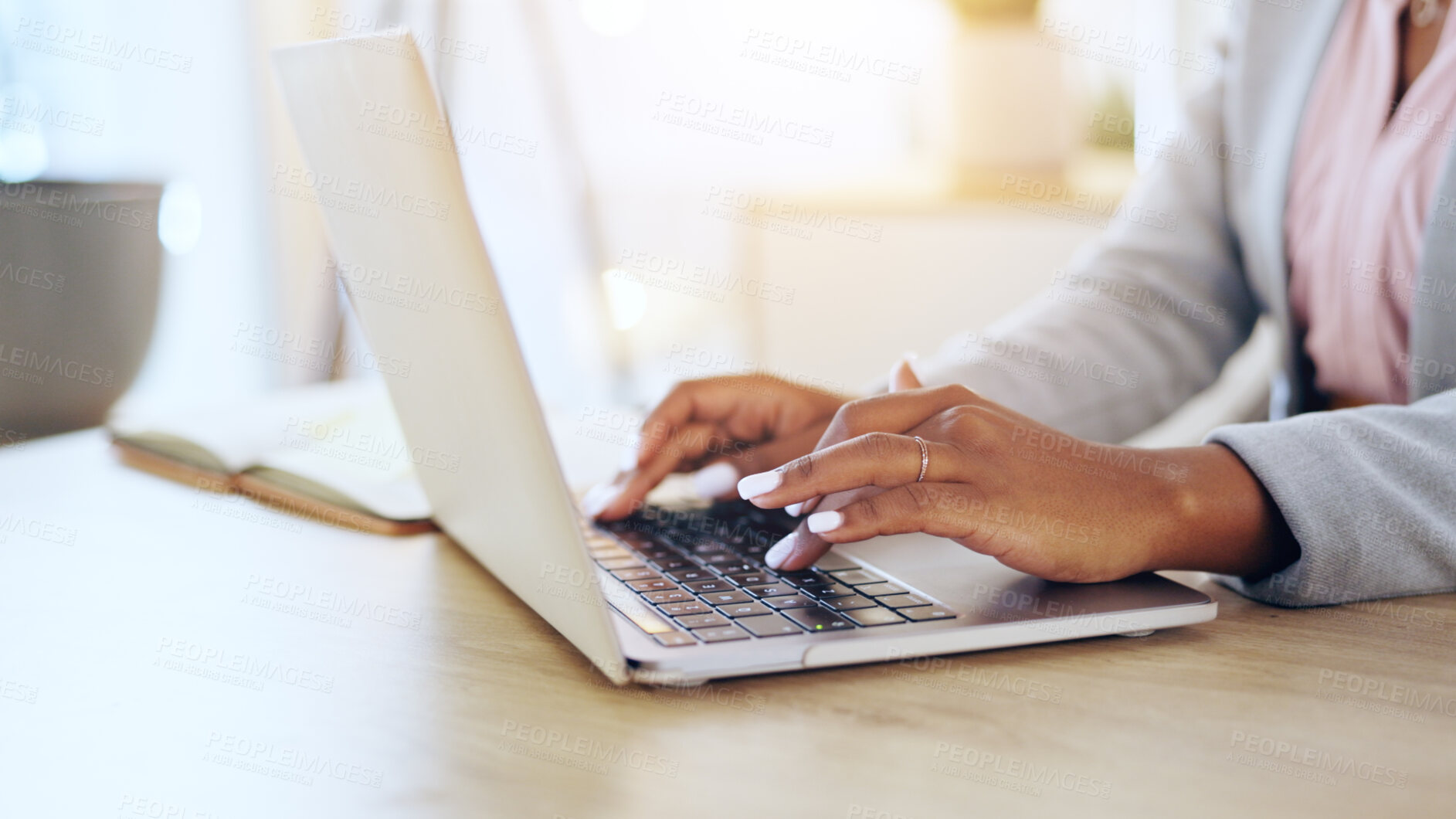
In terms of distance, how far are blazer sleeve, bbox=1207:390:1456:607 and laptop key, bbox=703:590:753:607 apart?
0.29 metres

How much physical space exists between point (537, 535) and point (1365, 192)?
2.57 feet

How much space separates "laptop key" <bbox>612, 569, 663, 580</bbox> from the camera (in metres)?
0.59

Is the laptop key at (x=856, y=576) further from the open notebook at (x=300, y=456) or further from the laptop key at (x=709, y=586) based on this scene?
the open notebook at (x=300, y=456)

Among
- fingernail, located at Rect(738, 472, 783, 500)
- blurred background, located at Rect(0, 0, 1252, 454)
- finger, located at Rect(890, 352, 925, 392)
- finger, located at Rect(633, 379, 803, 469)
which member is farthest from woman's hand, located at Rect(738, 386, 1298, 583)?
blurred background, located at Rect(0, 0, 1252, 454)

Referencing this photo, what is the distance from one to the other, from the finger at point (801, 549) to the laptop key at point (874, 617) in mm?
65

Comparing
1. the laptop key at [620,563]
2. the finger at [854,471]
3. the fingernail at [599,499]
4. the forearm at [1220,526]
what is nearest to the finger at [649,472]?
the fingernail at [599,499]

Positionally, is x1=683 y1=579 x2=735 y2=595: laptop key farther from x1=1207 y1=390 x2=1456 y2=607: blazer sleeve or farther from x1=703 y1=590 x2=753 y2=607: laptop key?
x1=1207 y1=390 x2=1456 y2=607: blazer sleeve

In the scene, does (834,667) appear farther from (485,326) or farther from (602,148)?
(602,148)

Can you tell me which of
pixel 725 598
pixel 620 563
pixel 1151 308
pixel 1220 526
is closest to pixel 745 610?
pixel 725 598

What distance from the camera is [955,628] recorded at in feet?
1.58

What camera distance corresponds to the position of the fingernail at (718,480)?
2.71 feet

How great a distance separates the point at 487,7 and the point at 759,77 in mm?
860

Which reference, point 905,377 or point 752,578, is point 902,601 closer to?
point 752,578

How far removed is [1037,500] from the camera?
1.83ft
